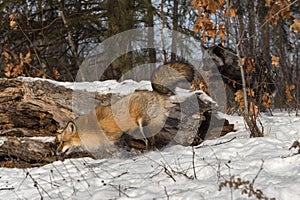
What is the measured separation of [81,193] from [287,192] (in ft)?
6.90

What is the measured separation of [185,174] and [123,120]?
A: 2379 millimetres

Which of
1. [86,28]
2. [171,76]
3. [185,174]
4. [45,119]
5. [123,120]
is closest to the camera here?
[185,174]

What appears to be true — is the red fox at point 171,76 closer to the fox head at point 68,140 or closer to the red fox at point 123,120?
the red fox at point 123,120

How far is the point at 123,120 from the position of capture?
5.94 meters

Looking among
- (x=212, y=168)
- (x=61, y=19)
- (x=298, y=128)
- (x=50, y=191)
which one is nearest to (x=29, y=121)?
(x=50, y=191)

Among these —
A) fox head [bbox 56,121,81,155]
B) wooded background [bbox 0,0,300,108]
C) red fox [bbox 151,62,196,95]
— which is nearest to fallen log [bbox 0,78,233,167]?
fox head [bbox 56,121,81,155]

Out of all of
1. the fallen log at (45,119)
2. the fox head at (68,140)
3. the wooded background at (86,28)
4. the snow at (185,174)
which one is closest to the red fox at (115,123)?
the fox head at (68,140)

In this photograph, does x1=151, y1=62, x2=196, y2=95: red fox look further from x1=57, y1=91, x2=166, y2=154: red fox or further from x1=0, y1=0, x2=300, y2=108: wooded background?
x1=0, y1=0, x2=300, y2=108: wooded background

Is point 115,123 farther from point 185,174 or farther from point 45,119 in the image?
point 185,174

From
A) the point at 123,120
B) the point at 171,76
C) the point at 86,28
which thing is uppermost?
the point at 86,28

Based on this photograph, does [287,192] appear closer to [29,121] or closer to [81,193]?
[81,193]

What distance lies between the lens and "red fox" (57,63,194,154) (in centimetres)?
594

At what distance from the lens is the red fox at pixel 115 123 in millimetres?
5926

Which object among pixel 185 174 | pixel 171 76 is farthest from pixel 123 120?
pixel 185 174
